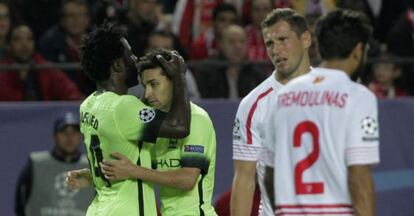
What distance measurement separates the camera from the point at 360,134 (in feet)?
19.5

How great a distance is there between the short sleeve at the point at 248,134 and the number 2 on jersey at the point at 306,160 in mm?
1460

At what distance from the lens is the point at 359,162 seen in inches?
234

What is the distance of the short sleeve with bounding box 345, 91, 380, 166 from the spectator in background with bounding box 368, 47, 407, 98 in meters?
6.50

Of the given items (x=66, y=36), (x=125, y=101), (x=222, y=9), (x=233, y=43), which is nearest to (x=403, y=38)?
(x=222, y=9)

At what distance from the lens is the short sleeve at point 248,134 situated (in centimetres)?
759

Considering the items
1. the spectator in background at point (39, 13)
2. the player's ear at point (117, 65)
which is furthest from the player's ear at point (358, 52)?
the spectator in background at point (39, 13)

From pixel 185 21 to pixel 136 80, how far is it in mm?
5412

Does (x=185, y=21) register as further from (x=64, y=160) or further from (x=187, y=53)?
(x=64, y=160)

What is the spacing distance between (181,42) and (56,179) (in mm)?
2294

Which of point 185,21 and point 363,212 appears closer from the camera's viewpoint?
point 363,212

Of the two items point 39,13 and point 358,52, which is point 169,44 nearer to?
point 39,13

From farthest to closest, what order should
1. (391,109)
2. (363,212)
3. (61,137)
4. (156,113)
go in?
(391,109)
(61,137)
(156,113)
(363,212)

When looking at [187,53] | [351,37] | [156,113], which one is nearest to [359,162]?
[351,37]

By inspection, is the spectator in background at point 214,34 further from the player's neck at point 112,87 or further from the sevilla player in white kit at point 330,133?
the sevilla player in white kit at point 330,133
